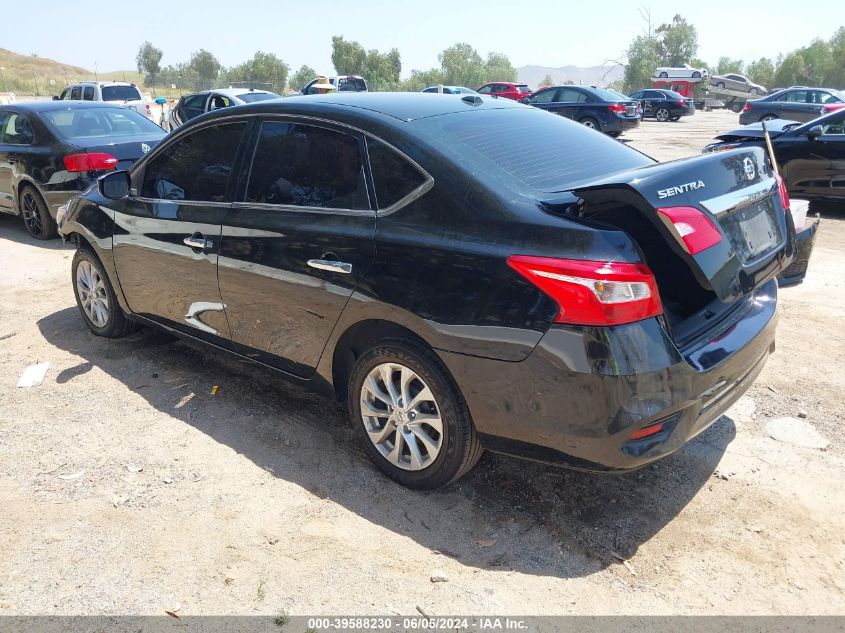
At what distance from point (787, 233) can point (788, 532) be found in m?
1.34

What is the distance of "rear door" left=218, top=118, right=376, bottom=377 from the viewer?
3162mm

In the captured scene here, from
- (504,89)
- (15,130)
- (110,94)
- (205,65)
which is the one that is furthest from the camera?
(205,65)

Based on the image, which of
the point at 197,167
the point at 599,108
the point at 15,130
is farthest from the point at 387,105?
the point at 599,108

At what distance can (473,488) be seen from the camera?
324 centimetres

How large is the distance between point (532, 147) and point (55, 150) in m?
6.97

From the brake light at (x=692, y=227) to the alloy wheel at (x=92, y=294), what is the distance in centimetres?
407

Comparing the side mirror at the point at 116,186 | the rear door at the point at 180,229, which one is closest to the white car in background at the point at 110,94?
the side mirror at the point at 116,186

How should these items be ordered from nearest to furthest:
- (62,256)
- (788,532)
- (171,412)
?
(788,532) → (171,412) → (62,256)

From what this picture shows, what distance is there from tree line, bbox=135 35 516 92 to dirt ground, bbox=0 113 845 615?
6515cm

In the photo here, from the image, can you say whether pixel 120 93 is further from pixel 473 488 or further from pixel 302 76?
pixel 302 76

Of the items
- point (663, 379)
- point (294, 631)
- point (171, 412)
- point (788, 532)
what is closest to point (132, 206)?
point (171, 412)

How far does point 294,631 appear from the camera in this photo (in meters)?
2.40

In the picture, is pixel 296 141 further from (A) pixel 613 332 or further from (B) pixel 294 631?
(B) pixel 294 631

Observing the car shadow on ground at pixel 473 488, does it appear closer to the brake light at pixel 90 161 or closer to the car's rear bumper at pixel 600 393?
the car's rear bumper at pixel 600 393
